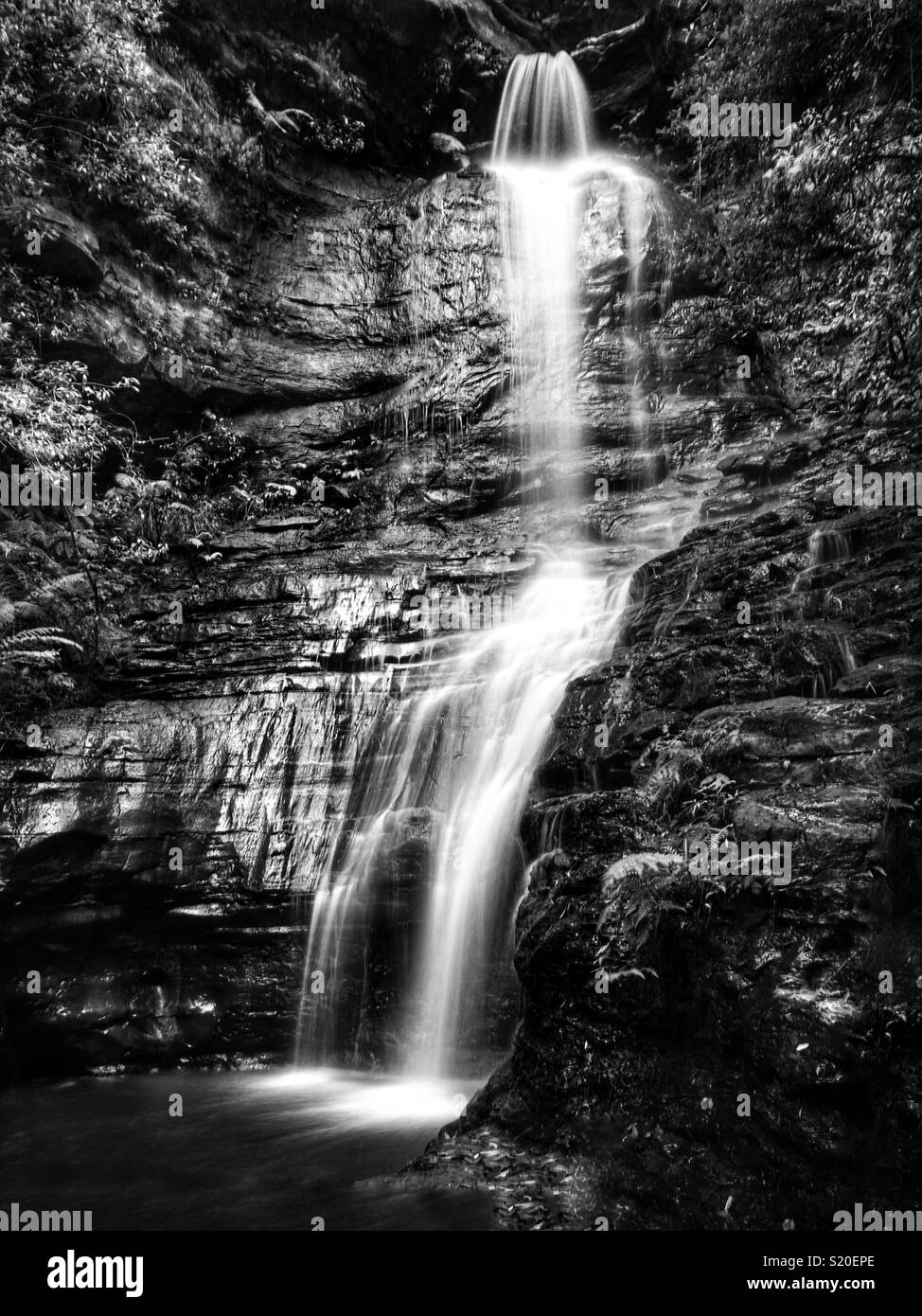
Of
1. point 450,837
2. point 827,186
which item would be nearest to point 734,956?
point 450,837

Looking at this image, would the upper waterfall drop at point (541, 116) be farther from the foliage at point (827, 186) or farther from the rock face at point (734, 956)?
the rock face at point (734, 956)

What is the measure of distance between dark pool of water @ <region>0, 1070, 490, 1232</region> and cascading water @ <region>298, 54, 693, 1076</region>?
1.82 ft

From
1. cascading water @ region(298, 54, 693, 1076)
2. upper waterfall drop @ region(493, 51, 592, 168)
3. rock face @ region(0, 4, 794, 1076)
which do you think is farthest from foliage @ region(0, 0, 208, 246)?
cascading water @ region(298, 54, 693, 1076)

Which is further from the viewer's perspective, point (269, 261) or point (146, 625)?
point (269, 261)

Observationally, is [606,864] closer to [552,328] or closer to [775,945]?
[775,945]

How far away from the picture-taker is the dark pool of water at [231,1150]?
4.66m

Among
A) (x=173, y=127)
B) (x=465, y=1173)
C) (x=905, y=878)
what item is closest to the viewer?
(x=905, y=878)

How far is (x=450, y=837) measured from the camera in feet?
27.2

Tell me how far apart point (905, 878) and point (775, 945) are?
0.68 meters

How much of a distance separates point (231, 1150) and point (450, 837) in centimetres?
321

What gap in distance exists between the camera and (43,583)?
1077 centimetres

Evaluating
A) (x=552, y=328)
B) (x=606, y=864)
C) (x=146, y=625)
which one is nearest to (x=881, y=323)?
(x=552, y=328)

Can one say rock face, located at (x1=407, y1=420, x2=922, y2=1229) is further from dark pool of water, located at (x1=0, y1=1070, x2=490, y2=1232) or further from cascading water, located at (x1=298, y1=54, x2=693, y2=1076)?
cascading water, located at (x1=298, y1=54, x2=693, y2=1076)

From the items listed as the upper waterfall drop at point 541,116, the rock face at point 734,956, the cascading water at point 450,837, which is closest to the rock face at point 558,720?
the rock face at point 734,956
